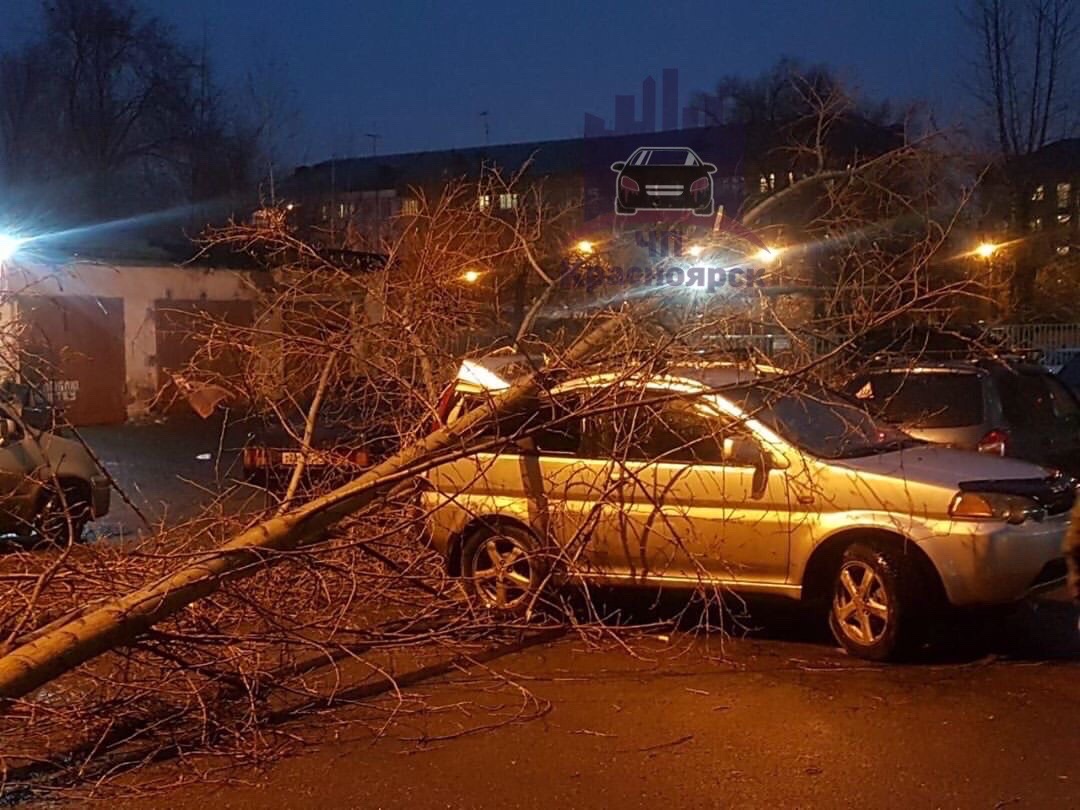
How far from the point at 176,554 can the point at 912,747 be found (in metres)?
3.52

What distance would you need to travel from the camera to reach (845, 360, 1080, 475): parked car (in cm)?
978

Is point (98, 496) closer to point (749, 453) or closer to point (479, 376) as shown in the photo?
point (479, 376)

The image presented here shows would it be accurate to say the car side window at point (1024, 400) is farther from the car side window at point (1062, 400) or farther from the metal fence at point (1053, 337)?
the metal fence at point (1053, 337)

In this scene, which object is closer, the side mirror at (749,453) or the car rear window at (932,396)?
the side mirror at (749,453)

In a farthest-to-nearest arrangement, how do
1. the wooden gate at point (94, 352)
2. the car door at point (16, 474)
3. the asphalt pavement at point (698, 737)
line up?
the wooden gate at point (94, 352), the car door at point (16, 474), the asphalt pavement at point (698, 737)

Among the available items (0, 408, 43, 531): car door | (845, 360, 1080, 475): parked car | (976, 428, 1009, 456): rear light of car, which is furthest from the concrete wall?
(976, 428, 1009, 456): rear light of car

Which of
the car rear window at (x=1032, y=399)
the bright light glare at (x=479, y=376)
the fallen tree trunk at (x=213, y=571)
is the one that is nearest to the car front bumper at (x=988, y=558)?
the fallen tree trunk at (x=213, y=571)

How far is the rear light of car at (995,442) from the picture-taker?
9709 millimetres

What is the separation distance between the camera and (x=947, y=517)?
6.62m

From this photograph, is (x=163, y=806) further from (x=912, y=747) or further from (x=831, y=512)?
(x=831, y=512)

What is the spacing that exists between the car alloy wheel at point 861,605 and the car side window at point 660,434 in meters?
0.95

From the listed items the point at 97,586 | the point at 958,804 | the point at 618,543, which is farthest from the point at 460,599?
the point at 958,804

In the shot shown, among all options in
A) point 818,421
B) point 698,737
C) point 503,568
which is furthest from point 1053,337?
point 698,737

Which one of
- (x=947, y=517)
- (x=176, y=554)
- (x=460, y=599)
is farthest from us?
(x=460, y=599)
